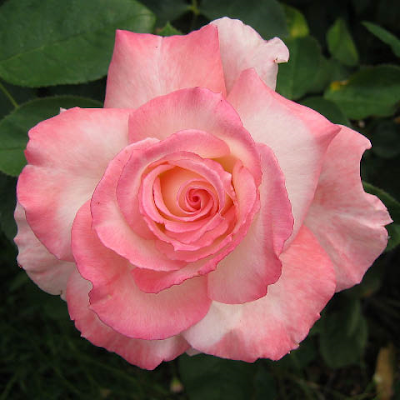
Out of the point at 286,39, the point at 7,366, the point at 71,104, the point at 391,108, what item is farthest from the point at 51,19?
the point at 7,366

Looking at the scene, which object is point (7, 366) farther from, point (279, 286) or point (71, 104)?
point (279, 286)

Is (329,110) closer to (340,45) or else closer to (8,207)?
(340,45)

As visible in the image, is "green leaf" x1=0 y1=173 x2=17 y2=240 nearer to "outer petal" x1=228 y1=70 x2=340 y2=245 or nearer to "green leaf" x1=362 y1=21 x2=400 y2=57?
"outer petal" x1=228 y1=70 x2=340 y2=245

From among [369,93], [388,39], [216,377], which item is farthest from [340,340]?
[388,39]

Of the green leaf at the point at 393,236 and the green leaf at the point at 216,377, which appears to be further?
the green leaf at the point at 216,377

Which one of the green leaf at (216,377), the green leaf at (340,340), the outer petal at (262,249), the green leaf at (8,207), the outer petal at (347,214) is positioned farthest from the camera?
the green leaf at (340,340)

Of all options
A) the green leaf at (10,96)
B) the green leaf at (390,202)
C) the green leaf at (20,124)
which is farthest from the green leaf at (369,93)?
the green leaf at (10,96)

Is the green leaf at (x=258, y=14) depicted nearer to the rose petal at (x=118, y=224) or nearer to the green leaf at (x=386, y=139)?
the green leaf at (x=386, y=139)

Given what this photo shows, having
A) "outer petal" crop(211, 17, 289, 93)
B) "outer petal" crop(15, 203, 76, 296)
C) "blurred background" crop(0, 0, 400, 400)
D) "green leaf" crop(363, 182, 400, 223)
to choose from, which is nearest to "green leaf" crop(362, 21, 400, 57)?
"blurred background" crop(0, 0, 400, 400)
